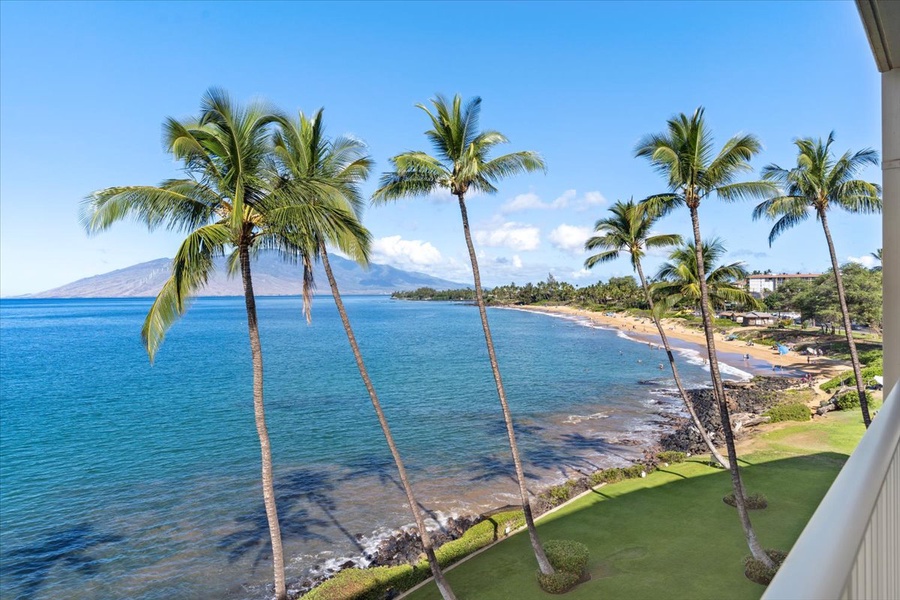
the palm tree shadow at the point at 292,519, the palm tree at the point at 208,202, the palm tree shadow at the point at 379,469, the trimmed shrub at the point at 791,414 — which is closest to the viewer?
the palm tree at the point at 208,202

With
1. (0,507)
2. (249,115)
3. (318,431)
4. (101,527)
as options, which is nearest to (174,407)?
(318,431)

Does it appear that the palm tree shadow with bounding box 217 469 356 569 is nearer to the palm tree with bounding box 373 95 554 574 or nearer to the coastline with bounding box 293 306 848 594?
the coastline with bounding box 293 306 848 594

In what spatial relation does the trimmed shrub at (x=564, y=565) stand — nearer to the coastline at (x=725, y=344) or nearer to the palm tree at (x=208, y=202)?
the palm tree at (x=208, y=202)

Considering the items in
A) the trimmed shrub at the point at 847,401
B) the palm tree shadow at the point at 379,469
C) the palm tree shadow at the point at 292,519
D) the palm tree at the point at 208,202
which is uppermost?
the palm tree at the point at 208,202

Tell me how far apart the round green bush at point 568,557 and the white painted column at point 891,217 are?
10.9 meters

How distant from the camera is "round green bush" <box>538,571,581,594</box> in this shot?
1290 cm

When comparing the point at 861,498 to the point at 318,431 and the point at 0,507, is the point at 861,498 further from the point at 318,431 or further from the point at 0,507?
the point at 318,431

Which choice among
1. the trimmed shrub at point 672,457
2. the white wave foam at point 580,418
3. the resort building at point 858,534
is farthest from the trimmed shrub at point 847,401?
the resort building at point 858,534

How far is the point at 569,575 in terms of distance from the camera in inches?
520

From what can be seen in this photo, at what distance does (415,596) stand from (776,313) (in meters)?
99.5

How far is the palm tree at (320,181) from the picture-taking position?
1049 cm

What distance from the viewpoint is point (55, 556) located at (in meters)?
19.2

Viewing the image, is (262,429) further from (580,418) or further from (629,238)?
(580,418)

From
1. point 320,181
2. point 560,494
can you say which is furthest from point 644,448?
point 320,181
